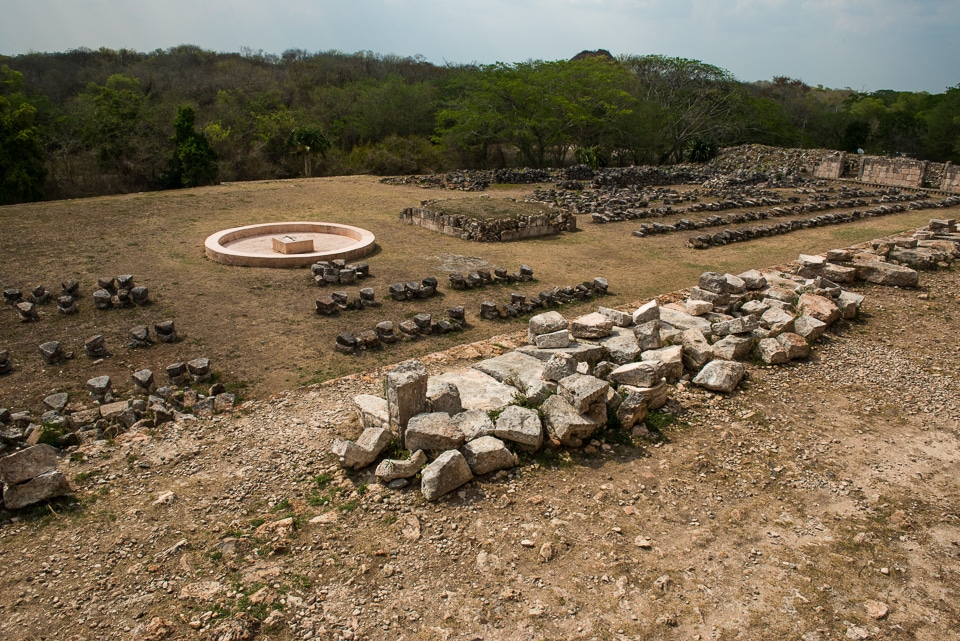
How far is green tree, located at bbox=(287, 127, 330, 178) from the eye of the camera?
32688 millimetres

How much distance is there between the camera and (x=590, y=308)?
12.2 meters

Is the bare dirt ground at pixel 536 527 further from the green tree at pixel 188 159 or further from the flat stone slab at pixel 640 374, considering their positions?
the green tree at pixel 188 159

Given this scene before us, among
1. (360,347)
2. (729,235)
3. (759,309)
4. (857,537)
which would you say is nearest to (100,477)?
(360,347)

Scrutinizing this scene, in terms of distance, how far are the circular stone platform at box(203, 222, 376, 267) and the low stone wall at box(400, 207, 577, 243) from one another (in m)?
2.94

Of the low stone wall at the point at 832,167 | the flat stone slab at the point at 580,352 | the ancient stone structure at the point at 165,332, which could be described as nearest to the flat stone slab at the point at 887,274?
the flat stone slab at the point at 580,352

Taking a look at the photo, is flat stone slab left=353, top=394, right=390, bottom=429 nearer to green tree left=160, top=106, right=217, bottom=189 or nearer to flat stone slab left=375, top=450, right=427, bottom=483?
flat stone slab left=375, top=450, right=427, bottom=483

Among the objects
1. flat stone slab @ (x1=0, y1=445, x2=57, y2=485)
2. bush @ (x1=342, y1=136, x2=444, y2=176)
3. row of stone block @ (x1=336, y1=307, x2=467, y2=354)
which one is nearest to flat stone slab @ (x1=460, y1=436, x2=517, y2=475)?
flat stone slab @ (x1=0, y1=445, x2=57, y2=485)

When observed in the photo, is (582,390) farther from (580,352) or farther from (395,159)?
(395,159)

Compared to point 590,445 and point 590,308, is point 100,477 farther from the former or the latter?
point 590,308

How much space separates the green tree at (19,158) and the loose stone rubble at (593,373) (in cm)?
2562

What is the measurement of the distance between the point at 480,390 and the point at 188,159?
26660 millimetres

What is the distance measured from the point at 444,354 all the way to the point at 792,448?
194 inches

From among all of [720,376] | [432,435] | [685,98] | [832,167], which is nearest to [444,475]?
[432,435]

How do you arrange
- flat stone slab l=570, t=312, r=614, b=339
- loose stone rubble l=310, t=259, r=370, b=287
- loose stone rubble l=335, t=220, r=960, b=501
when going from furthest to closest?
loose stone rubble l=310, t=259, r=370, b=287 < flat stone slab l=570, t=312, r=614, b=339 < loose stone rubble l=335, t=220, r=960, b=501
